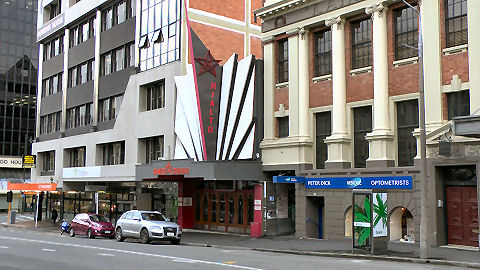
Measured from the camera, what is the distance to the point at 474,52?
2186cm

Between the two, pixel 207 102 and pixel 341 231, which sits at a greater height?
pixel 207 102

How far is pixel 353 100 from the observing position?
26453 mm

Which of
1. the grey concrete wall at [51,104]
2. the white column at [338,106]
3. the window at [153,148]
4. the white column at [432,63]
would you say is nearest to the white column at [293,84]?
the white column at [338,106]

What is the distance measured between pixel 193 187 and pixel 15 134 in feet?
190

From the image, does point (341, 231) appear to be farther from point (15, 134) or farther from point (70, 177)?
point (15, 134)

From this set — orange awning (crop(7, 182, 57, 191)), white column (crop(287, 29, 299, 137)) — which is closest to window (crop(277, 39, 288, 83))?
white column (crop(287, 29, 299, 137))

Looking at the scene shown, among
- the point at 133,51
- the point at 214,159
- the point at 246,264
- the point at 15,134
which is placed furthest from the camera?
the point at 15,134

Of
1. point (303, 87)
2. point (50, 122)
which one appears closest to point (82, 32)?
point (50, 122)

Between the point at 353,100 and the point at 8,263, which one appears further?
the point at 353,100

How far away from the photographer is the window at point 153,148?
37.5m

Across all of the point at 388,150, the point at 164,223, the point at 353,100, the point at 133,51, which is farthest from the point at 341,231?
the point at 133,51

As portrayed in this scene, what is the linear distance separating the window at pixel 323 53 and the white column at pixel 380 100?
313 cm

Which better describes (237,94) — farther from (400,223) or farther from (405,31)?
(400,223)

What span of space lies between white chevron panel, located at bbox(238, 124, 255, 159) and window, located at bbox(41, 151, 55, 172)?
90.2 ft
